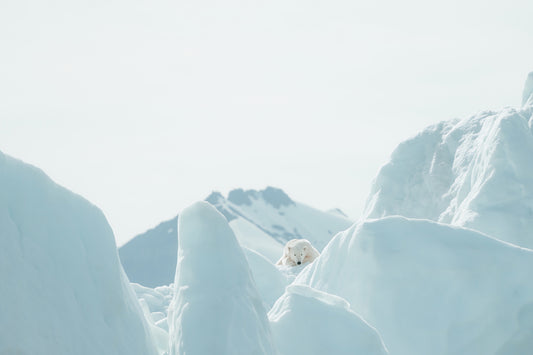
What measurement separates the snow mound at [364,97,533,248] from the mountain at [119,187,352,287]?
80548 millimetres

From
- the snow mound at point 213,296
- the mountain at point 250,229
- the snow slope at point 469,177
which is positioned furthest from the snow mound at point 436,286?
the mountain at point 250,229

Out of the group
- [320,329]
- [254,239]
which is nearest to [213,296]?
[320,329]

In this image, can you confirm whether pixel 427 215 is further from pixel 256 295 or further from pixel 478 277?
pixel 256 295

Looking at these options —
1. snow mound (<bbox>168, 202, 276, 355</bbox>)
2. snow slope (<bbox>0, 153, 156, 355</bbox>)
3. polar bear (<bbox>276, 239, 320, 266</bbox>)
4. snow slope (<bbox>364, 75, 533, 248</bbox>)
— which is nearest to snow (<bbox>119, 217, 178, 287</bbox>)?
polar bear (<bbox>276, 239, 320, 266</bbox>)

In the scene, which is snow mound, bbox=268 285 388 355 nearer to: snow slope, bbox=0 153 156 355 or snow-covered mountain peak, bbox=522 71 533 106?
snow slope, bbox=0 153 156 355

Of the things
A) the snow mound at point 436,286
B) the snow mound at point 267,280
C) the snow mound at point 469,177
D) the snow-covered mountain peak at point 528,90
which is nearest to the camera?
the snow mound at point 436,286

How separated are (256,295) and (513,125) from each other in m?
10.4

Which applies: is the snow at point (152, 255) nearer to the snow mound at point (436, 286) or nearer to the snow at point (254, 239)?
the snow at point (254, 239)

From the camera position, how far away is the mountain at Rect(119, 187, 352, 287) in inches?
4674

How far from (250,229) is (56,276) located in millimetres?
119669

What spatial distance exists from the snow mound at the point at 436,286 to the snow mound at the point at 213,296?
10.9ft

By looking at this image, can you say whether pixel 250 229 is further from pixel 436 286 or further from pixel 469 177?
A: pixel 436 286

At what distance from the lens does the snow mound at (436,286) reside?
991 centimetres

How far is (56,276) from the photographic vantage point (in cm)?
646
